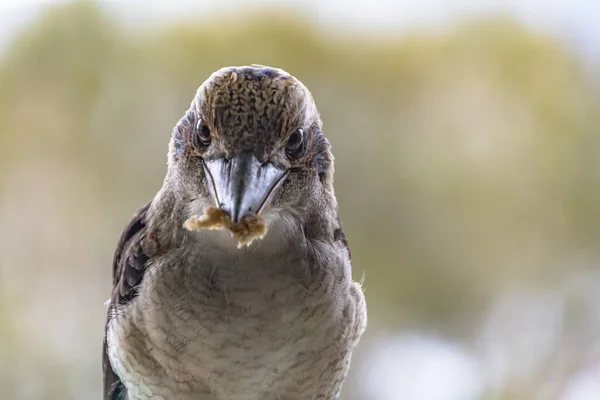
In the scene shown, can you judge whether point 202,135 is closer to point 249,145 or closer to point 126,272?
point 249,145

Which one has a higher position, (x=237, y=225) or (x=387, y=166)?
(x=237, y=225)

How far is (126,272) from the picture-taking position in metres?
1.01

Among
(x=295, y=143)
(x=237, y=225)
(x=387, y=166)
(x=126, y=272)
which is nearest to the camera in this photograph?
(x=237, y=225)

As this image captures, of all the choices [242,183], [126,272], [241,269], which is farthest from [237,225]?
[126,272]

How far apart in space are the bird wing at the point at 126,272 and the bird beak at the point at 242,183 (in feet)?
0.79

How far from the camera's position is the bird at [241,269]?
82 cm

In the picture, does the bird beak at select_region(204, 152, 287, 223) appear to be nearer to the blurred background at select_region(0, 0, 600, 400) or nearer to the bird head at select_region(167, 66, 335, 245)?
the bird head at select_region(167, 66, 335, 245)

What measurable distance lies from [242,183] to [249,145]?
0.17 feet

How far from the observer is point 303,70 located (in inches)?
82.0

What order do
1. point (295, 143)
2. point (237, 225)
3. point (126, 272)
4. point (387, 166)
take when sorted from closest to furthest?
point (237, 225) < point (295, 143) < point (126, 272) < point (387, 166)

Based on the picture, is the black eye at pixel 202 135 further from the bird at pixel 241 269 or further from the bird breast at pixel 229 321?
the bird breast at pixel 229 321

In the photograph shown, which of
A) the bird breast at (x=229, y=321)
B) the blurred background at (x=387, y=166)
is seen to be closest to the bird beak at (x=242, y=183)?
the bird breast at (x=229, y=321)

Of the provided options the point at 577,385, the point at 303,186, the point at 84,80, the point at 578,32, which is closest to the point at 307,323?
the point at 303,186

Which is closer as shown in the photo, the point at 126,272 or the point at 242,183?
the point at 242,183
